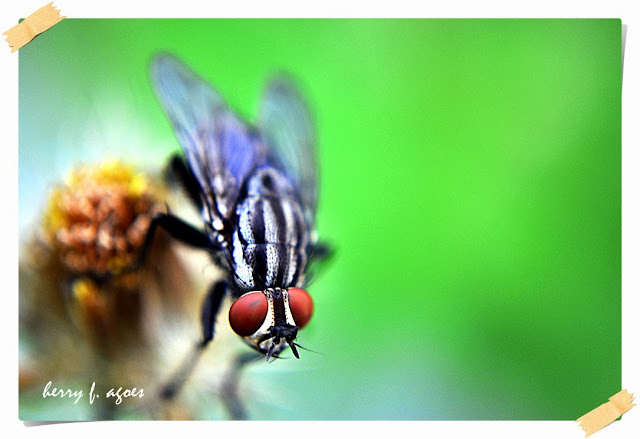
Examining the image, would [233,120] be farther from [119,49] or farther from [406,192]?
[406,192]

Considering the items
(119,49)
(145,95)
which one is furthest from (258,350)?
(119,49)

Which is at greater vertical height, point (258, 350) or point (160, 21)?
point (160, 21)

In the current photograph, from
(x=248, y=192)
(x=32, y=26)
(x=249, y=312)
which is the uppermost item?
(x=32, y=26)

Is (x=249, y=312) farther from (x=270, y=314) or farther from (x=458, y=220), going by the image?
(x=458, y=220)

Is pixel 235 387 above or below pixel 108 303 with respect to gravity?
below

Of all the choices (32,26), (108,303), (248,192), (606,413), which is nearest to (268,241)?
(248,192)

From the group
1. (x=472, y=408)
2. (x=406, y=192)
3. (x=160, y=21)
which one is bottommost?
(x=472, y=408)

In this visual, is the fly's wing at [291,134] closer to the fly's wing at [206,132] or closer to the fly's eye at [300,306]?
the fly's wing at [206,132]
